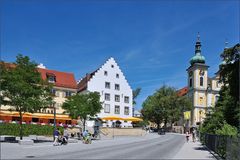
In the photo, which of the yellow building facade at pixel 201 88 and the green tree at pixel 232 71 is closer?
the green tree at pixel 232 71

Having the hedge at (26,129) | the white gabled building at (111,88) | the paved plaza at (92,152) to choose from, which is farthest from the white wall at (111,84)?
the paved plaza at (92,152)

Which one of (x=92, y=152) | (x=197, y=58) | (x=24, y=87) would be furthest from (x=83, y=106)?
(x=197, y=58)

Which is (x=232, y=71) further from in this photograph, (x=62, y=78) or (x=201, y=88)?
(x=201, y=88)

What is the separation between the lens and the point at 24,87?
3259cm

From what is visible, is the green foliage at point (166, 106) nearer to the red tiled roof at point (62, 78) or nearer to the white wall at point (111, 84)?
the white wall at point (111, 84)

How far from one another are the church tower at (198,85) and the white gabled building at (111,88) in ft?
133

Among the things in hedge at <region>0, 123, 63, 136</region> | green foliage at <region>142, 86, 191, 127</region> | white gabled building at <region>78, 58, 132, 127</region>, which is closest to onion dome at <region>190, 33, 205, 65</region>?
green foliage at <region>142, 86, 191, 127</region>

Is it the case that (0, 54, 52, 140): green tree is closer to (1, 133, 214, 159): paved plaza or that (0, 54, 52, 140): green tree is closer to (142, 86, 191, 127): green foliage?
(1, 133, 214, 159): paved plaza

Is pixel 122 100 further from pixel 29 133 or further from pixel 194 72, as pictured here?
pixel 194 72

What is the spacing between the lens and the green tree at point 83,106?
164 ft

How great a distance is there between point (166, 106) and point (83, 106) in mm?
61914

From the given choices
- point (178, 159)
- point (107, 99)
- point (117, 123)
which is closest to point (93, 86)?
point (107, 99)

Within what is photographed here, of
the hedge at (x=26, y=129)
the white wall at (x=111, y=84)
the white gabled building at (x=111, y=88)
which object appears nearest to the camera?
the hedge at (x=26, y=129)

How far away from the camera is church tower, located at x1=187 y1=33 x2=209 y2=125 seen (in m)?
119
